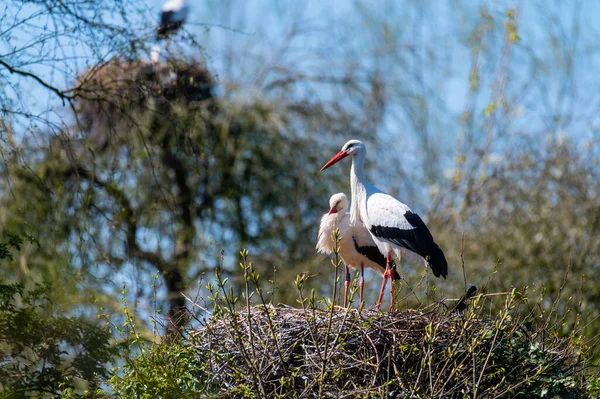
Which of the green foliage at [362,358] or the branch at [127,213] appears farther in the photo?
the branch at [127,213]

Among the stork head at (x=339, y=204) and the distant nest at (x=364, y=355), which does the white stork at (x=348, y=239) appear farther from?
the distant nest at (x=364, y=355)

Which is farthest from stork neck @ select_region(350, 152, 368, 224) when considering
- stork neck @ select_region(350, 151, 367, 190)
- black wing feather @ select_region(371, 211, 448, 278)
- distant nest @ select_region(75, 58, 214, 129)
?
distant nest @ select_region(75, 58, 214, 129)

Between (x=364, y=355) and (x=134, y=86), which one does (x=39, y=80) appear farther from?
(x=364, y=355)

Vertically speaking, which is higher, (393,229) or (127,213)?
(127,213)

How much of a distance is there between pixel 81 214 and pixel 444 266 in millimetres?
2495

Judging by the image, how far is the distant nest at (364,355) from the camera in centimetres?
549

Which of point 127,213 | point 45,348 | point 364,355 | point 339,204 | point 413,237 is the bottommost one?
→ point 364,355

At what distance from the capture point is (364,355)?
225 inches

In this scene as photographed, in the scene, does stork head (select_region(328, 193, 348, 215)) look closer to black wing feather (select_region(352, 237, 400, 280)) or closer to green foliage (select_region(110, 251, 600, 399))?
black wing feather (select_region(352, 237, 400, 280))

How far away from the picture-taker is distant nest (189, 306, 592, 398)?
5488 mm

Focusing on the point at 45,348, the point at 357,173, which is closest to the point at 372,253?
the point at 357,173

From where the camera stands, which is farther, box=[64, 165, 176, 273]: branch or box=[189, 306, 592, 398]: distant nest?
box=[64, 165, 176, 273]: branch

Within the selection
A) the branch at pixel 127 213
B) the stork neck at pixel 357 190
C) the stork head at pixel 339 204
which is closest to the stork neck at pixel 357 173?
the stork neck at pixel 357 190

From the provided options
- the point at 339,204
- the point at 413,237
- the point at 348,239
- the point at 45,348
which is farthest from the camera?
the point at 339,204
